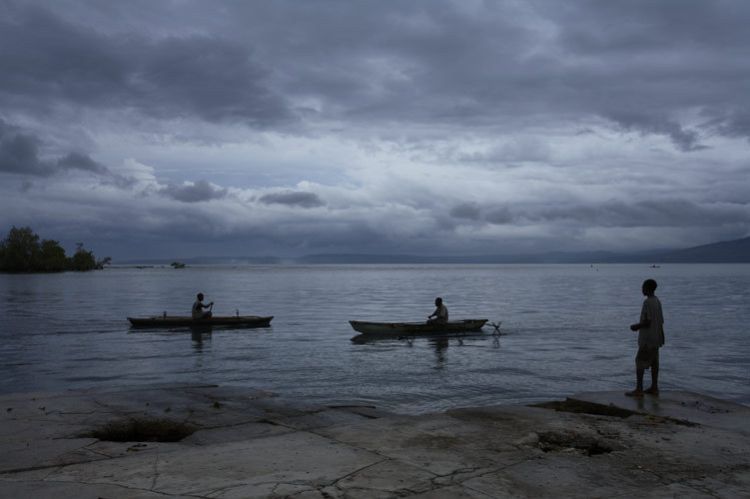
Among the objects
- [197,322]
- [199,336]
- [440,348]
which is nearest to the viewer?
[440,348]

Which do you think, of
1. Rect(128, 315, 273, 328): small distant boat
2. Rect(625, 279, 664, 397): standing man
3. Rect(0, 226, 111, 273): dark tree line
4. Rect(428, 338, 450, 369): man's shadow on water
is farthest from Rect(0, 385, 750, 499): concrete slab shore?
Rect(0, 226, 111, 273): dark tree line

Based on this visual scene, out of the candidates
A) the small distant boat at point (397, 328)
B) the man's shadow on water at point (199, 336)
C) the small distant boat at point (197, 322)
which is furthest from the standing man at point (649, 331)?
the small distant boat at point (197, 322)

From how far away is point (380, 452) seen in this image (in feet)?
27.8

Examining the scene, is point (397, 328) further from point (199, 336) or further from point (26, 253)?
point (26, 253)

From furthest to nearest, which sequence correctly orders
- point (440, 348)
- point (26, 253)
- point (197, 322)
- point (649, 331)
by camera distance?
point (26, 253) < point (197, 322) < point (440, 348) < point (649, 331)

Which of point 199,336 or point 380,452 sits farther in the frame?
point 199,336

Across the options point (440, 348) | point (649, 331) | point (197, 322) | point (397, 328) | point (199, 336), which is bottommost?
point (440, 348)

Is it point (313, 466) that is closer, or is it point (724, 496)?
point (724, 496)

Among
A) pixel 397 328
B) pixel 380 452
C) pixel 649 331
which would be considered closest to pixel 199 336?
pixel 397 328

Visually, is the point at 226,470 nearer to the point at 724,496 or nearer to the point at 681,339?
the point at 724,496

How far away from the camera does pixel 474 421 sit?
35.0 ft

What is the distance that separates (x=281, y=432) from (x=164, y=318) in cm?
2729

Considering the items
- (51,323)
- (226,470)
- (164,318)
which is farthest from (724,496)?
(51,323)

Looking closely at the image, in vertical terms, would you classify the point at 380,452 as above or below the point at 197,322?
above
